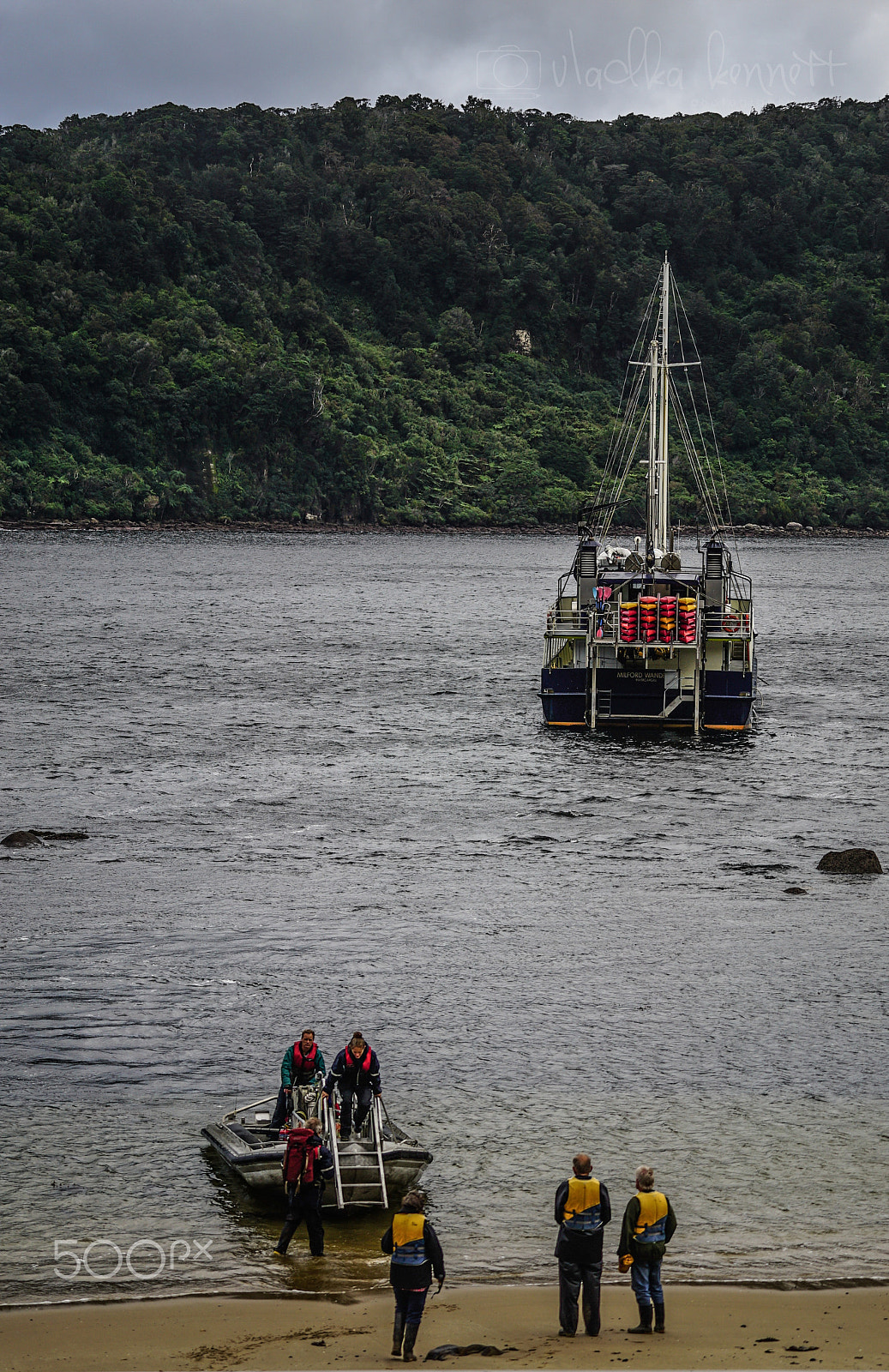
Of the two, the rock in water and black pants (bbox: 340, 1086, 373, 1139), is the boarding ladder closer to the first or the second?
black pants (bbox: 340, 1086, 373, 1139)

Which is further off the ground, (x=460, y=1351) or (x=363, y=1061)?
(x=363, y=1061)

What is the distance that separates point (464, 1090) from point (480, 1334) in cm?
763

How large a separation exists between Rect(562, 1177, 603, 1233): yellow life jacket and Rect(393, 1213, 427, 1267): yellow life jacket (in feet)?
5.17

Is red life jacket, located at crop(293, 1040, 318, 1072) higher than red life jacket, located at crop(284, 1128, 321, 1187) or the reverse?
higher

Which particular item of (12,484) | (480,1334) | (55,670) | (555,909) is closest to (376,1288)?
(480,1334)

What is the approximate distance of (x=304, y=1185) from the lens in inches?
708

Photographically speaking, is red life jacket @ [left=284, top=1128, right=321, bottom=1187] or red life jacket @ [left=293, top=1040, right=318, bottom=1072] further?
red life jacket @ [left=293, top=1040, right=318, bottom=1072]

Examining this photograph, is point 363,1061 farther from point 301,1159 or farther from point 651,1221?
point 651,1221

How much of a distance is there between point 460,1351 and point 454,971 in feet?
46.0

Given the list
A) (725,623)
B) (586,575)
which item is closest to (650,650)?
(725,623)

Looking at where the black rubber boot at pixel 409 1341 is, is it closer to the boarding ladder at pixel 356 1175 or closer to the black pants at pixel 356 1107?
the boarding ladder at pixel 356 1175

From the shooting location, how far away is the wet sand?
606 inches

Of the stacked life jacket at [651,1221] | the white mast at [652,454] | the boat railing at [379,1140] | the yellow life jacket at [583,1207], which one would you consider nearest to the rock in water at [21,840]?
the boat railing at [379,1140]

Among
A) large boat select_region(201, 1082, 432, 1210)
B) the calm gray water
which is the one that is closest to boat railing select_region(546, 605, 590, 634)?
the calm gray water
